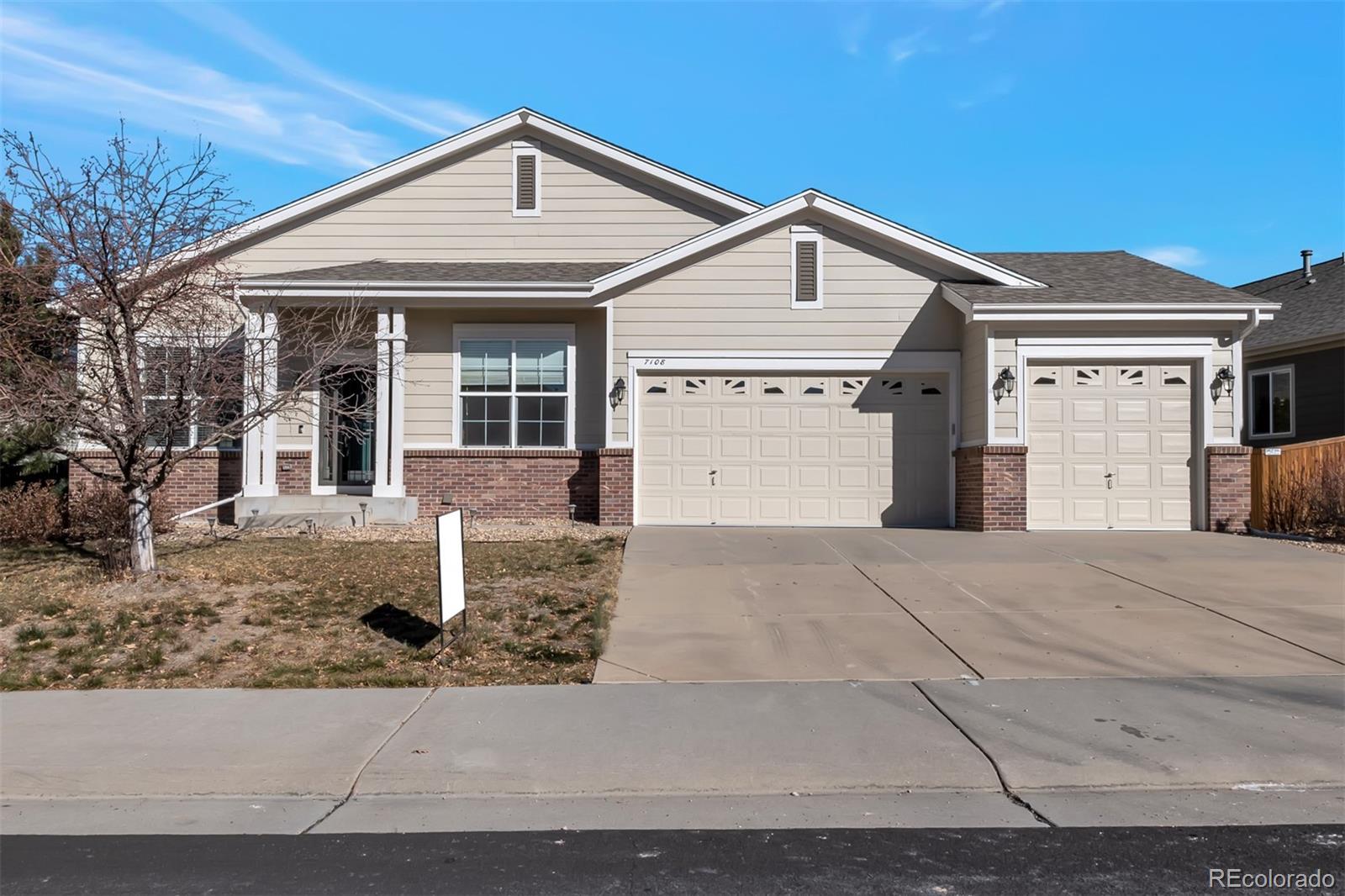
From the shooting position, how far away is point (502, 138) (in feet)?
54.9

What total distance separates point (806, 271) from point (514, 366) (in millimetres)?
4814

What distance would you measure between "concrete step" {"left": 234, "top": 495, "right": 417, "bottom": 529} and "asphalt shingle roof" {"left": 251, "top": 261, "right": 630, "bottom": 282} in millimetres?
3286

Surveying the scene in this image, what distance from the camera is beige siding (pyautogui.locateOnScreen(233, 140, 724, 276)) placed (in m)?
16.6

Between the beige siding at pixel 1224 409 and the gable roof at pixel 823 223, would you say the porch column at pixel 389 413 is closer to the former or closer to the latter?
the gable roof at pixel 823 223

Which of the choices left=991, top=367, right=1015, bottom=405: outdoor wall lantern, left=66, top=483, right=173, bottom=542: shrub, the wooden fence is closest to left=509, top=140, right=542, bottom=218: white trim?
left=66, top=483, right=173, bottom=542: shrub

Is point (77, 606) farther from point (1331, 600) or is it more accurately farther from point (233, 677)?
point (1331, 600)

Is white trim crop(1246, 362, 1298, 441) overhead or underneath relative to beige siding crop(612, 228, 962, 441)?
underneath

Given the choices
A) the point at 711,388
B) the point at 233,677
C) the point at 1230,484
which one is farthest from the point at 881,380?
the point at 233,677

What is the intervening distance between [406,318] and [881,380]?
24.6ft

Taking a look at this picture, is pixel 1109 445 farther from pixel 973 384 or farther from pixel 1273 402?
pixel 1273 402

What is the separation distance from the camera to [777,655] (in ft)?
25.6

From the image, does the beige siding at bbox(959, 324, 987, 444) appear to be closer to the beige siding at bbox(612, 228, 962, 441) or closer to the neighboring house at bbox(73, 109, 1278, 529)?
the neighboring house at bbox(73, 109, 1278, 529)

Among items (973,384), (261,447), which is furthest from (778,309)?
(261,447)

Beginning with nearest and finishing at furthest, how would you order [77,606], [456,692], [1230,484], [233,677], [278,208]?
[456,692] → [233,677] → [77,606] → [1230,484] → [278,208]
